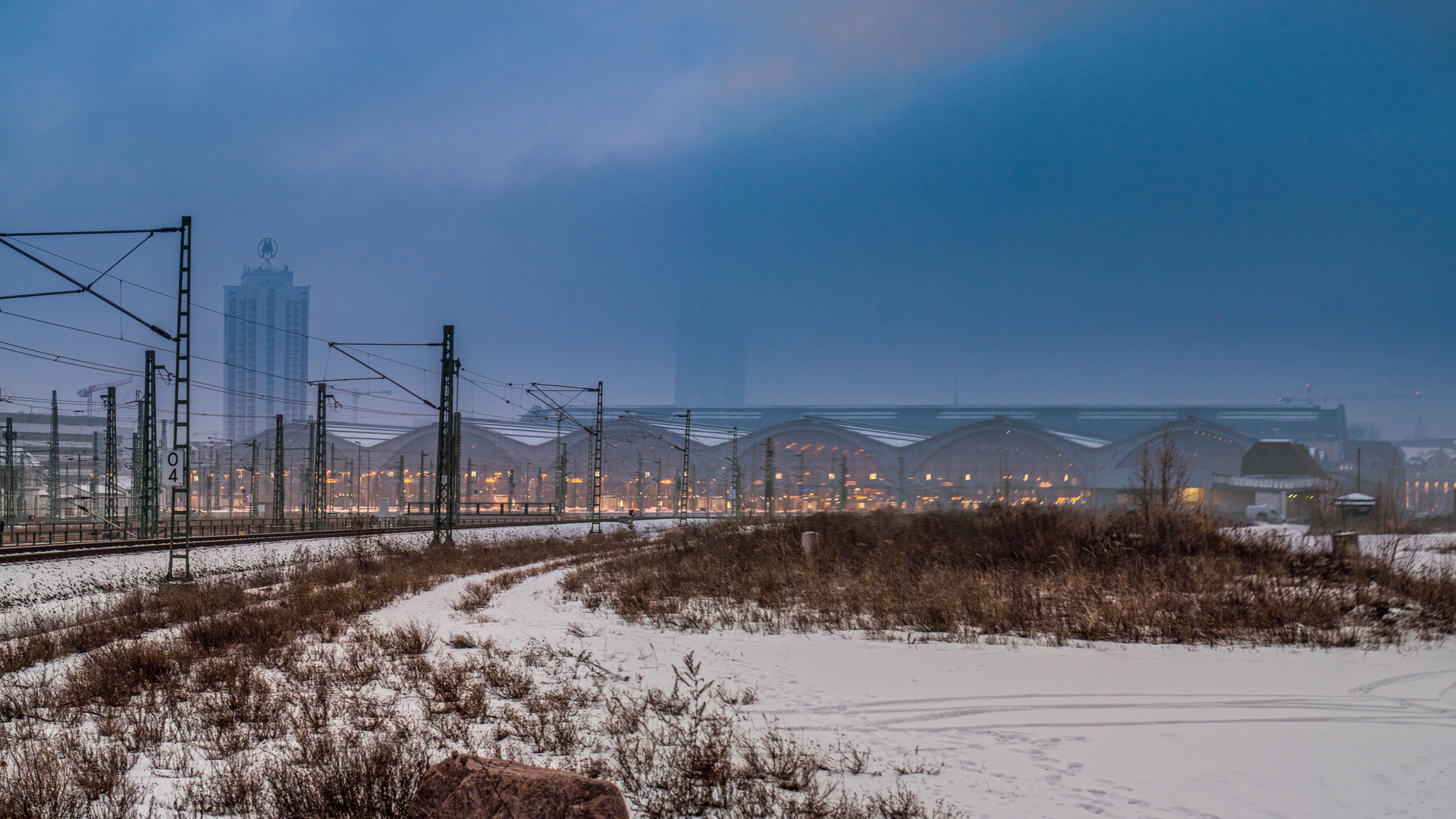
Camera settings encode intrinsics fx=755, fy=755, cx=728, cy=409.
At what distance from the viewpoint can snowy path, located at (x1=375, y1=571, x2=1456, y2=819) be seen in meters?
4.89

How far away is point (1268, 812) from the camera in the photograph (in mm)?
4562

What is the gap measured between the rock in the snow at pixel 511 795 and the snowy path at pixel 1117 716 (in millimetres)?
2435

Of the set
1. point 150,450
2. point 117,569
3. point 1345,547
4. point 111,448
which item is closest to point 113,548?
point 117,569

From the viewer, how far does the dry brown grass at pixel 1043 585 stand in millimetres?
10523

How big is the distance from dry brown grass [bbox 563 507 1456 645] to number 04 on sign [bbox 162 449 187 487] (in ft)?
26.2

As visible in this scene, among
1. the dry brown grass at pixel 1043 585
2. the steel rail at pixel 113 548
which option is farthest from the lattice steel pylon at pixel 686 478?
the dry brown grass at pixel 1043 585

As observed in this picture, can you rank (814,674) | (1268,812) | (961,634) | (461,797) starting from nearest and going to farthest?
(461,797) → (1268,812) → (814,674) → (961,634)

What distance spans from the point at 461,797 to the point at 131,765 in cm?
332

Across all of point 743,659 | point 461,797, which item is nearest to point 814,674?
point 743,659

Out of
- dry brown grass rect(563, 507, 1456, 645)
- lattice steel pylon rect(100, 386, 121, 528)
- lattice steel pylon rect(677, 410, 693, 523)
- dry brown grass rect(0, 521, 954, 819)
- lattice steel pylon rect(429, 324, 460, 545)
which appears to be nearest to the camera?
dry brown grass rect(0, 521, 954, 819)

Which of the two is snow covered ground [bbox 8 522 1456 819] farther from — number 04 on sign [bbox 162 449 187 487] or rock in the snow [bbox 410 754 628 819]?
number 04 on sign [bbox 162 449 187 487]

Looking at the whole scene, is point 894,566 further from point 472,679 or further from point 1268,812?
point 1268,812

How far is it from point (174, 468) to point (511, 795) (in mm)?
15020

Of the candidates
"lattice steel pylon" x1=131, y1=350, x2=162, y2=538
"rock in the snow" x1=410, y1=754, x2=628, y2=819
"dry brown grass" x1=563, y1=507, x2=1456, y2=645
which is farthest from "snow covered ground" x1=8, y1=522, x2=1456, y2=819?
"lattice steel pylon" x1=131, y1=350, x2=162, y2=538
